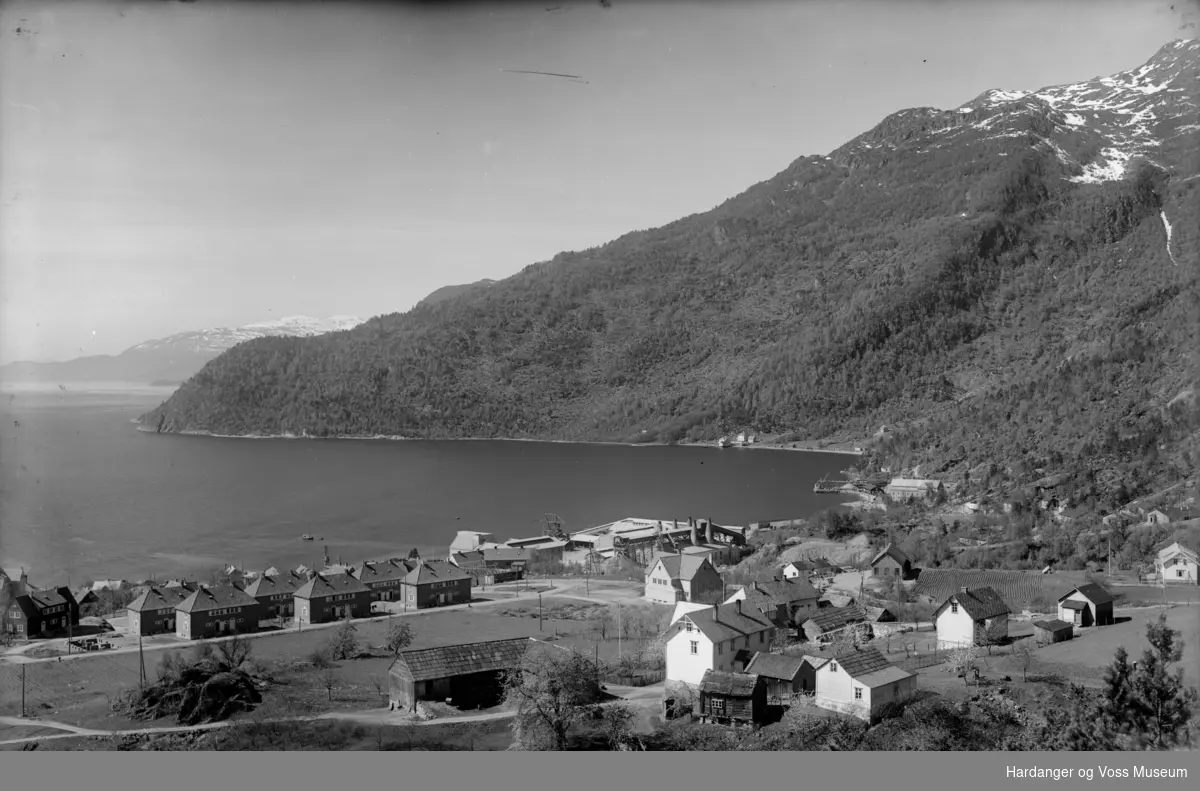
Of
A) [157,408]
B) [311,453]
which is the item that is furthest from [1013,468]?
[157,408]

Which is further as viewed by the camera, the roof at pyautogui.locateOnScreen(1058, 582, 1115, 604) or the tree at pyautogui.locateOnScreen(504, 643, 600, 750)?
the roof at pyautogui.locateOnScreen(1058, 582, 1115, 604)

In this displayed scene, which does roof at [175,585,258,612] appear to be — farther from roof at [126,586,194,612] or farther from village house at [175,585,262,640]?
roof at [126,586,194,612]

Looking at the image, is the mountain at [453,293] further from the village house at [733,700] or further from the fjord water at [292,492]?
the village house at [733,700]

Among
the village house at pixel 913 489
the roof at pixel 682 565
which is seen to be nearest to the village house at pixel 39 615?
the roof at pixel 682 565

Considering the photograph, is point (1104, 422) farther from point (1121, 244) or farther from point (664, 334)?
point (664, 334)

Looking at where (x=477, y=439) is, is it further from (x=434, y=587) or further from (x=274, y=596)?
(x=274, y=596)

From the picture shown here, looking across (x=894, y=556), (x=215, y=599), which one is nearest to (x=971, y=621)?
(x=894, y=556)

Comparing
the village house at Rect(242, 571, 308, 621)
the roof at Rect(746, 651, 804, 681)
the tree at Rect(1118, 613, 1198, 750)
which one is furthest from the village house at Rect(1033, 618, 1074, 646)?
the village house at Rect(242, 571, 308, 621)
